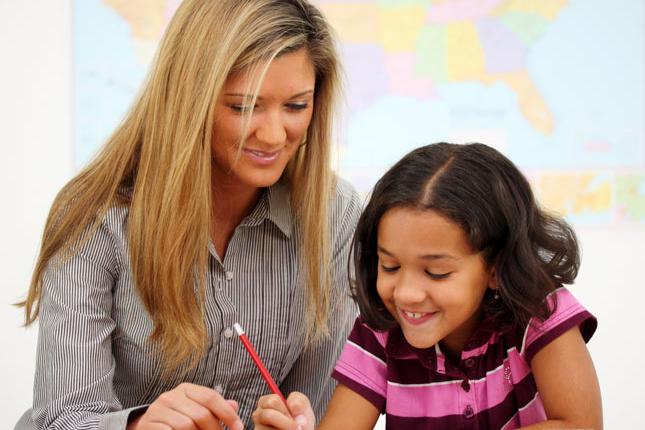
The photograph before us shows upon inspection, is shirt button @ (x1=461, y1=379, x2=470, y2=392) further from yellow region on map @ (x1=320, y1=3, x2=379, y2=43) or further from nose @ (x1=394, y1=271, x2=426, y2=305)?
yellow region on map @ (x1=320, y1=3, x2=379, y2=43)

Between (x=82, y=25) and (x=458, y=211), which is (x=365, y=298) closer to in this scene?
(x=458, y=211)

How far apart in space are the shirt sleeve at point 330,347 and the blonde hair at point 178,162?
22 centimetres

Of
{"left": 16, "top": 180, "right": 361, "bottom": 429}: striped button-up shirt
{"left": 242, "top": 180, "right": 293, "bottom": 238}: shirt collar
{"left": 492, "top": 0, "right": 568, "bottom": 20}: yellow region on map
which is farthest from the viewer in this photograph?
{"left": 492, "top": 0, "right": 568, "bottom": 20}: yellow region on map

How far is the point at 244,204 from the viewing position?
1.39 metres

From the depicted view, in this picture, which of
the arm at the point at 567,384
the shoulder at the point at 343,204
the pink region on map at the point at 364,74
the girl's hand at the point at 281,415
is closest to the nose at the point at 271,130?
the shoulder at the point at 343,204

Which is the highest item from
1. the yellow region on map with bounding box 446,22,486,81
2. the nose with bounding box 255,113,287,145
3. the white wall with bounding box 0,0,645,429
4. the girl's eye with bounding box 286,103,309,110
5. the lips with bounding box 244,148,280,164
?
the yellow region on map with bounding box 446,22,486,81

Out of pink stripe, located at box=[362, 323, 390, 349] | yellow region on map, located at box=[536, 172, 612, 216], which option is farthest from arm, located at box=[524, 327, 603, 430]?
yellow region on map, located at box=[536, 172, 612, 216]

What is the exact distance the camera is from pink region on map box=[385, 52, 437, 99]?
101 inches

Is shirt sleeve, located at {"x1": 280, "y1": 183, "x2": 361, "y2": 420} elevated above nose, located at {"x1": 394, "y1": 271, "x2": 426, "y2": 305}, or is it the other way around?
nose, located at {"x1": 394, "y1": 271, "x2": 426, "y2": 305}

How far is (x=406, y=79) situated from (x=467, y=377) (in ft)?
5.03

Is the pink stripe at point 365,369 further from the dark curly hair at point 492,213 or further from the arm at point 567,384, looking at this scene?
the arm at point 567,384

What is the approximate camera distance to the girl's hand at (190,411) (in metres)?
0.99

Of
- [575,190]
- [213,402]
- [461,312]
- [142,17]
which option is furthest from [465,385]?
[142,17]

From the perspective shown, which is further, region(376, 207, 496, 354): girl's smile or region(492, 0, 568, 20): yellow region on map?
region(492, 0, 568, 20): yellow region on map
